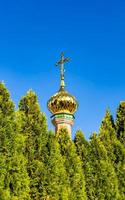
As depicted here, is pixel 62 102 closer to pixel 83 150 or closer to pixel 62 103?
pixel 62 103

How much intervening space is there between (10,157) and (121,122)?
34.7 ft

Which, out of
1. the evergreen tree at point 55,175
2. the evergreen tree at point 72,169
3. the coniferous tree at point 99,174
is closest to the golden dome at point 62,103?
the coniferous tree at point 99,174

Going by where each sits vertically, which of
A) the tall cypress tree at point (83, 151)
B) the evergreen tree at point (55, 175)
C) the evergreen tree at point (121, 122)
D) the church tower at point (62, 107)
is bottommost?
the evergreen tree at point (55, 175)

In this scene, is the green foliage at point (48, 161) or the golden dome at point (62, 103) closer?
the green foliage at point (48, 161)

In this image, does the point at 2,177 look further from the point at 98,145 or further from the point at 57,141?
the point at 98,145

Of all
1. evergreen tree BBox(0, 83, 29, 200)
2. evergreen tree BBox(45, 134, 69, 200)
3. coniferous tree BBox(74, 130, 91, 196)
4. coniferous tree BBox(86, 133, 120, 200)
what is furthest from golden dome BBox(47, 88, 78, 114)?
evergreen tree BBox(0, 83, 29, 200)

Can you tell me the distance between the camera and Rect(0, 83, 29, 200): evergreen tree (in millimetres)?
17906

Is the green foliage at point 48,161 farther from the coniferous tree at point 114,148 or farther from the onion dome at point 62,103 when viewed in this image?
the onion dome at point 62,103

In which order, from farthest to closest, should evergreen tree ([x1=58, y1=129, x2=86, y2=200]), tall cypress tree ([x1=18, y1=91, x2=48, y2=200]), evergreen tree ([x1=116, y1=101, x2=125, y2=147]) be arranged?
evergreen tree ([x1=116, y1=101, x2=125, y2=147])
evergreen tree ([x1=58, y1=129, x2=86, y2=200])
tall cypress tree ([x1=18, y1=91, x2=48, y2=200])

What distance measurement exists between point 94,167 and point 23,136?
5.19 m

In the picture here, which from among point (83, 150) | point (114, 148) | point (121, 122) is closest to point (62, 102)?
point (121, 122)

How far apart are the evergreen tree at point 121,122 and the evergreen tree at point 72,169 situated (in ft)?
17.1

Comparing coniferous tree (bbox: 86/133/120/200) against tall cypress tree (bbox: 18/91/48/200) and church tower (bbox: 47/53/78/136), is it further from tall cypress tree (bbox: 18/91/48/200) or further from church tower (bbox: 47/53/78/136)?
church tower (bbox: 47/53/78/136)

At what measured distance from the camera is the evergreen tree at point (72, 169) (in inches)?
845
